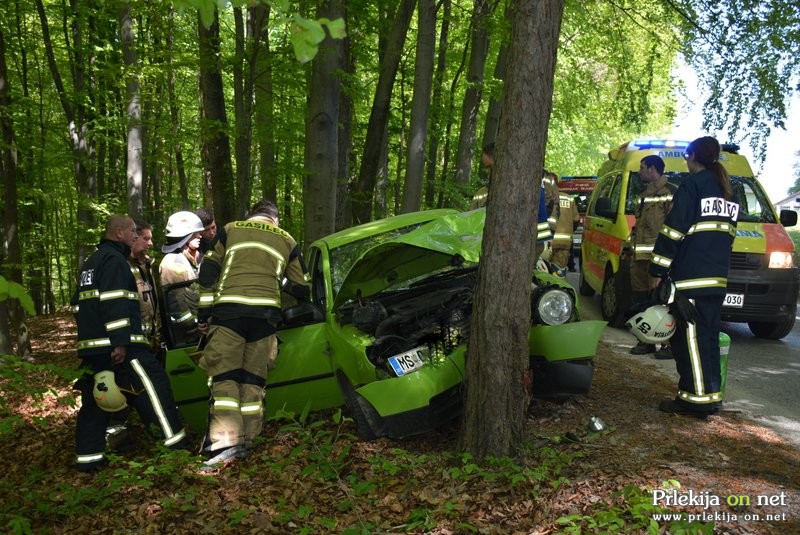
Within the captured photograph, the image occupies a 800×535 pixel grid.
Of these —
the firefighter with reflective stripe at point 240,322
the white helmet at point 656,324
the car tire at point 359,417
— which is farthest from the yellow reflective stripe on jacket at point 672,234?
the firefighter with reflective stripe at point 240,322

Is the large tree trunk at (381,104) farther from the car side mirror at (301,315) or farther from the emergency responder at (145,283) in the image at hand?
the car side mirror at (301,315)

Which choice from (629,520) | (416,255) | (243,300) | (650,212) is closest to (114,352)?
(243,300)

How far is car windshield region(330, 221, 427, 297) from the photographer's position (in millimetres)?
5617

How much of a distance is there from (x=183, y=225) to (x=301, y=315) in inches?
65.4

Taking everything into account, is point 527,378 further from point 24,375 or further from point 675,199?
point 24,375

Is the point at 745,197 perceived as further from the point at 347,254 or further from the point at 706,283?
the point at 347,254

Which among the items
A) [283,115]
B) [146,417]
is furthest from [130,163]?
[146,417]

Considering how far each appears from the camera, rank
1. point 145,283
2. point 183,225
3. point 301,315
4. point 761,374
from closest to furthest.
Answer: point 301,315 → point 145,283 → point 183,225 → point 761,374

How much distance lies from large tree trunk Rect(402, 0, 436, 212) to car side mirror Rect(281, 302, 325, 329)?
→ 20.0 feet

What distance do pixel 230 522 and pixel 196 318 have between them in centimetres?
239

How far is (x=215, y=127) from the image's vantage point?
28.3ft

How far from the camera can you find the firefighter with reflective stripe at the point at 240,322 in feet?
16.3

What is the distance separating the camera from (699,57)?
9156 mm

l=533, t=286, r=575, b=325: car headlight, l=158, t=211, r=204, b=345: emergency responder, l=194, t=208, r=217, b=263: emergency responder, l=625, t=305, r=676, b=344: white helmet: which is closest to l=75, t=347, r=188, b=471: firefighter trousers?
l=158, t=211, r=204, b=345: emergency responder
